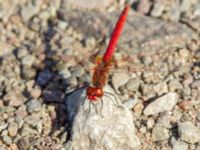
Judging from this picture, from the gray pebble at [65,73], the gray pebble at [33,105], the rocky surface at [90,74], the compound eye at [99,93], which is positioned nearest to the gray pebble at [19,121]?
the rocky surface at [90,74]

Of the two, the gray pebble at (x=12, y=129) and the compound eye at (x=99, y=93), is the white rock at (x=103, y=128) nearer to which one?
the compound eye at (x=99, y=93)

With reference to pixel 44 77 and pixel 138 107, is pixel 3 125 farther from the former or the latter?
pixel 138 107

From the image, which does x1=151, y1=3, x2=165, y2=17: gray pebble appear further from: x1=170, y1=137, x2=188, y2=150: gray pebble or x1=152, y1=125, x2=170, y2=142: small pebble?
x1=170, y1=137, x2=188, y2=150: gray pebble

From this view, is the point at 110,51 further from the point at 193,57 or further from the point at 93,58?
the point at 193,57

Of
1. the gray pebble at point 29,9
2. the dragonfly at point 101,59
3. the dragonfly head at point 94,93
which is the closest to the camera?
the dragonfly head at point 94,93

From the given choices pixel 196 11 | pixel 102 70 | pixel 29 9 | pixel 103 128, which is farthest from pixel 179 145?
pixel 29 9


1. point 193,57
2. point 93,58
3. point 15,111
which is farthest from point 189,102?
point 15,111

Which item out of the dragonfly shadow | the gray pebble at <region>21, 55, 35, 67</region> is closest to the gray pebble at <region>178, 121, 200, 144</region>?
the dragonfly shadow
